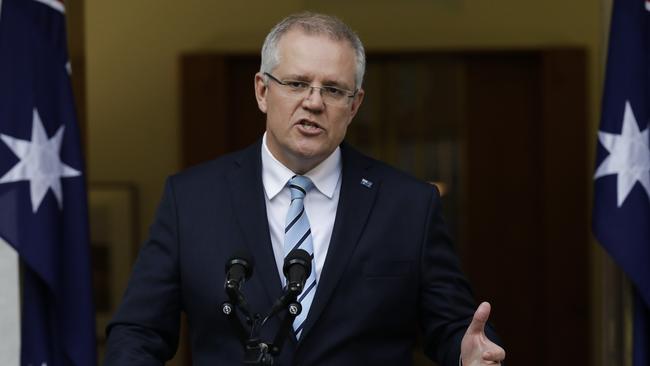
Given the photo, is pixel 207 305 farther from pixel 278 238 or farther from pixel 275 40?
pixel 275 40

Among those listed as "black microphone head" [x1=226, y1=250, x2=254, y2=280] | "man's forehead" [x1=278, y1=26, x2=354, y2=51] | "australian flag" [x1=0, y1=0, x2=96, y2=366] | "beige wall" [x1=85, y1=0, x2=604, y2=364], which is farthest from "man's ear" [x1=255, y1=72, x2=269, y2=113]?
"beige wall" [x1=85, y1=0, x2=604, y2=364]

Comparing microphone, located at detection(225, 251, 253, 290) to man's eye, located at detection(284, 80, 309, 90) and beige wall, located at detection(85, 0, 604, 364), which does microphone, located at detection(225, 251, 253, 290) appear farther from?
beige wall, located at detection(85, 0, 604, 364)

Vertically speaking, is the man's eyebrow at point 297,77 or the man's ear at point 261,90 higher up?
the man's eyebrow at point 297,77

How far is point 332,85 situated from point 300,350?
23.9 inches

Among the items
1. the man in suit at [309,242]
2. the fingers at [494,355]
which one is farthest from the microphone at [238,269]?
the fingers at [494,355]

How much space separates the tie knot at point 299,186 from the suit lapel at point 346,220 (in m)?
0.09

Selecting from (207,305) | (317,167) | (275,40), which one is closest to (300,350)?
(207,305)

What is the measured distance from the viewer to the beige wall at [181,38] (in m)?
5.95

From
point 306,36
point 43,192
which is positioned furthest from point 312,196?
point 43,192

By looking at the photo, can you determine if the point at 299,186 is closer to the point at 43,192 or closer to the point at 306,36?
the point at 306,36

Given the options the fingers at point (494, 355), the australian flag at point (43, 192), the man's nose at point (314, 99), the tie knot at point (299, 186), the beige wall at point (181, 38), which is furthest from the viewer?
the beige wall at point (181, 38)

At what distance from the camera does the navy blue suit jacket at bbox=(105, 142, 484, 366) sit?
8.82ft

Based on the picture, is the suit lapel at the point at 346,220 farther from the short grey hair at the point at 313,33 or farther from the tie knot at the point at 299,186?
A: the short grey hair at the point at 313,33

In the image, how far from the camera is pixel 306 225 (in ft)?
9.07
